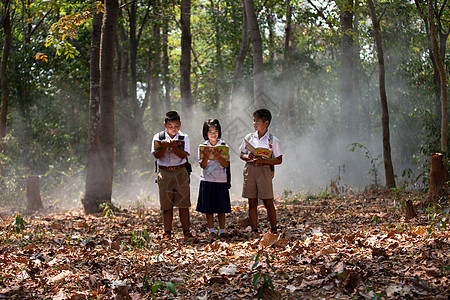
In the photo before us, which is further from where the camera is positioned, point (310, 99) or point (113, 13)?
point (310, 99)

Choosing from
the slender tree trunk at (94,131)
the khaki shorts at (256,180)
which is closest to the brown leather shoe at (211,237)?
the khaki shorts at (256,180)

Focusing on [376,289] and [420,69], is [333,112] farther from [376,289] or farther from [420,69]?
[376,289]

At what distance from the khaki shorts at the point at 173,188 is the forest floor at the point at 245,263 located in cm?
58

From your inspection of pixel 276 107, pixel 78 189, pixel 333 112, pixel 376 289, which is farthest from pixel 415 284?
pixel 333 112

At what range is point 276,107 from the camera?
80.3ft

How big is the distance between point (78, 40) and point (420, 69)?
1410 centimetres

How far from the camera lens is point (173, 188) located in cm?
677

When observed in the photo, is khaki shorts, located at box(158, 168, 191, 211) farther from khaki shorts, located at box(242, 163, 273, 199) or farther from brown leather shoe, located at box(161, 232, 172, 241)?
khaki shorts, located at box(242, 163, 273, 199)

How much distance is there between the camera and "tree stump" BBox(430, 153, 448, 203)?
723cm

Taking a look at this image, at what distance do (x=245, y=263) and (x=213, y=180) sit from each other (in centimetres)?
189

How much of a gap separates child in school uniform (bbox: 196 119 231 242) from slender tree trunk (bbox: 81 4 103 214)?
15.8ft

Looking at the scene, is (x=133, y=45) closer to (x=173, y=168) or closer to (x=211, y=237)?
(x=173, y=168)

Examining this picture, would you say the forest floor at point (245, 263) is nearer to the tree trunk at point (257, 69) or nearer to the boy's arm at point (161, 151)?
the boy's arm at point (161, 151)

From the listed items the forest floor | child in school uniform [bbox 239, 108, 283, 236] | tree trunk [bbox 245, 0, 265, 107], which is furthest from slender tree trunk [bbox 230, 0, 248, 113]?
the forest floor
